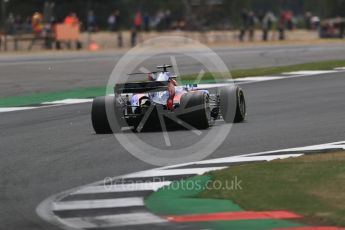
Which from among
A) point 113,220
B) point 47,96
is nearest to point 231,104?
point 113,220

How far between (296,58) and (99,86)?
10.9 metres

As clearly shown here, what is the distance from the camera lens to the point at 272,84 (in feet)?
74.6

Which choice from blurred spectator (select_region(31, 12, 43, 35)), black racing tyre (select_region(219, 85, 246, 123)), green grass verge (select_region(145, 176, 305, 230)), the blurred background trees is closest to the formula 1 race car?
black racing tyre (select_region(219, 85, 246, 123))

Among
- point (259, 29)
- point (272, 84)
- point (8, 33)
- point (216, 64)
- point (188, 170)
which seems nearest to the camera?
point (188, 170)

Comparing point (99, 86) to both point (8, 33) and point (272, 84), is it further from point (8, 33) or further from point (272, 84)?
point (8, 33)

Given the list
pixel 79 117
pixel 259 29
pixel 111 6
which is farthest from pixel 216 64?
pixel 259 29

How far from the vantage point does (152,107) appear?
47.7ft

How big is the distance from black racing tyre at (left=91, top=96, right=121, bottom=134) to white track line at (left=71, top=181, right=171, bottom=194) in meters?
4.10

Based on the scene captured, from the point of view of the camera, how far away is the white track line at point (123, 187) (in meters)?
10.3

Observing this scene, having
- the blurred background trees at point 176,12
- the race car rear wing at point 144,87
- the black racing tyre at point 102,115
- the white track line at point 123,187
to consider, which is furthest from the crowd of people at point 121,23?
the white track line at point 123,187

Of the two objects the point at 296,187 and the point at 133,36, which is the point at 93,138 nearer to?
the point at 296,187

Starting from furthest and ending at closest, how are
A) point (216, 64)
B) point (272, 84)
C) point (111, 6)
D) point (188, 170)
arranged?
point (111, 6)
point (216, 64)
point (272, 84)
point (188, 170)

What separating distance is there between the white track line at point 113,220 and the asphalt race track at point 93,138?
0.29 metres

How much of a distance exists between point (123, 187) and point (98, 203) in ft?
2.86
